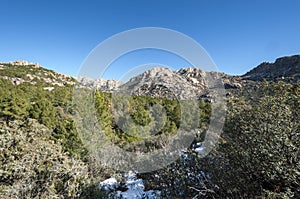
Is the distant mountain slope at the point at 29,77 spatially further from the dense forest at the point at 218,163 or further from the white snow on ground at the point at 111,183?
the dense forest at the point at 218,163

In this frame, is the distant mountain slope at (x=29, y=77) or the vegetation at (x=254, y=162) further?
the distant mountain slope at (x=29, y=77)

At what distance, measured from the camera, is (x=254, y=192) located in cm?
370

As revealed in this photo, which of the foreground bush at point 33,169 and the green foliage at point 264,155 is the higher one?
the foreground bush at point 33,169

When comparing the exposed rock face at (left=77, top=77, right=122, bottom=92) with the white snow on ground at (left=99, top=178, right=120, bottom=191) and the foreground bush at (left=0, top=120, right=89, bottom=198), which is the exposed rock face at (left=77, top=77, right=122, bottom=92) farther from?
the foreground bush at (left=0, top=120, right=89, bottom=198)

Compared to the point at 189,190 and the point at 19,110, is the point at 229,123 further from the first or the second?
the point at 19,110

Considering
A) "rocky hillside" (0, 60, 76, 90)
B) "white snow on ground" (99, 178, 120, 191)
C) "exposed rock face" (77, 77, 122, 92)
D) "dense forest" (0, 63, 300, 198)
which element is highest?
"rocky hillside" (0, 60, 76, 90)

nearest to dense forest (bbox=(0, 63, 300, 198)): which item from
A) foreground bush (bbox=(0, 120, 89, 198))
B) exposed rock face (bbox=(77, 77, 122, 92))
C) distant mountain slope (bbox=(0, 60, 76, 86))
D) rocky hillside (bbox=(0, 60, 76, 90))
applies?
foreground bush (bbox=(0, 120, 89, 198))

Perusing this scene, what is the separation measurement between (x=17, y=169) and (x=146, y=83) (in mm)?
12383

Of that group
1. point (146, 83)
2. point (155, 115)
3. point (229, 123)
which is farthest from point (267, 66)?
point (229, 123)

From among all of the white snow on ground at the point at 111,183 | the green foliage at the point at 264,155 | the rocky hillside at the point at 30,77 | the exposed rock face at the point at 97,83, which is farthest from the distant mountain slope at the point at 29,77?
the green foliage at the point at 264,155

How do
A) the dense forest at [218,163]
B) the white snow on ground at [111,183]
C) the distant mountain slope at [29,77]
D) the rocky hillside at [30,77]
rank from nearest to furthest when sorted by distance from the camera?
the dense forest at [218,163] → the white snow on ground at [111,183] → the rocky hillside at [30,77] → the distant mountain slope at [29,77]

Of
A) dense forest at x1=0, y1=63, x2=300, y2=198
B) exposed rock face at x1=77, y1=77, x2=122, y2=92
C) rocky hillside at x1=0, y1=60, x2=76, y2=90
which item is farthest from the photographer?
rocky hillside at x1=0, y1=60, x2=76, y2=90

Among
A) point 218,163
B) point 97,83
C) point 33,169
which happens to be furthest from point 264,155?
point 97,83

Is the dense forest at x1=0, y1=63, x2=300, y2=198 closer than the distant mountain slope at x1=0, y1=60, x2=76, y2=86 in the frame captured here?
Yes
